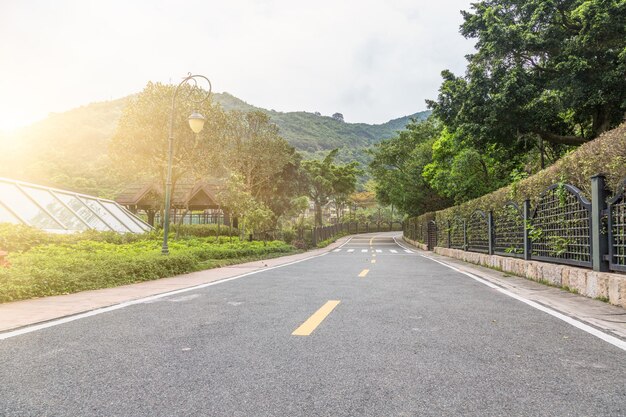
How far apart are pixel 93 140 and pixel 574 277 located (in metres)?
109

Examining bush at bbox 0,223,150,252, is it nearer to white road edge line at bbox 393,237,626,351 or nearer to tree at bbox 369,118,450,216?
white road edge line at bbox 393,237,626,351

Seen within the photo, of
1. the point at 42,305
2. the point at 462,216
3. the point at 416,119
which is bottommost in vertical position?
the point at 42,305

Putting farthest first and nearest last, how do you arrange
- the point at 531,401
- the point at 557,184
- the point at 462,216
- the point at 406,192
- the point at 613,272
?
the point at 406,192 < the point at 462,216 < the point at 557,184 < the point at 613,272 < the point at 531,401

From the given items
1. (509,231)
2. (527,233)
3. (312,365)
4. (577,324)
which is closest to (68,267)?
(312,365)

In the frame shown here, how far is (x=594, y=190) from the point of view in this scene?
24.3ft

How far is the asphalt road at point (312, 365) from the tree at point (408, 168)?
3915 centimetres

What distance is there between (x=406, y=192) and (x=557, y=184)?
121 ft

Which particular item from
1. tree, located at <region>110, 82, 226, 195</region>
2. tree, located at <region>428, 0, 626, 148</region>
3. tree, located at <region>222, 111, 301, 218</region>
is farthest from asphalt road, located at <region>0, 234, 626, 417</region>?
tree, located at <region>222, 111, 301, 218</region>

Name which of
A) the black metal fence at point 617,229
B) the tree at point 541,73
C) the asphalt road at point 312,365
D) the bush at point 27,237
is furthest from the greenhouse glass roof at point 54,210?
the tree at point 541,73

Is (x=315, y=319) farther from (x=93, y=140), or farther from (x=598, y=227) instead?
(x=93, y=140)

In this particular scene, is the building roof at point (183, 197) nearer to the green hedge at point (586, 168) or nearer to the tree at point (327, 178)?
the tree at point (327, 178)

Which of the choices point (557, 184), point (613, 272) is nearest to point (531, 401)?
point (613, 272)

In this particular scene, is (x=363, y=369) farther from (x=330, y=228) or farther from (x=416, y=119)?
(x=416, y=119)

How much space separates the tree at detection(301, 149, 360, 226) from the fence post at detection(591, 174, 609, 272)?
161 feet
